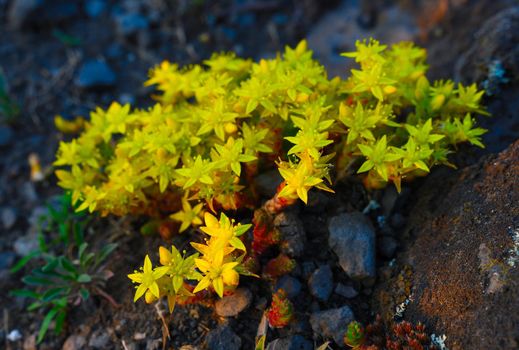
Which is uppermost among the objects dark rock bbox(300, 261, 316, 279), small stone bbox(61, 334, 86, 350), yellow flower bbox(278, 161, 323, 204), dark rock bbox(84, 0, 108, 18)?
dark rock bbox(84, 0, 108, 18)

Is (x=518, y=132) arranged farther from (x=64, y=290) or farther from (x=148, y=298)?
(x=64, y=290)

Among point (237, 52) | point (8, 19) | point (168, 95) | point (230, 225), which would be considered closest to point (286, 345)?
point (230, 225)

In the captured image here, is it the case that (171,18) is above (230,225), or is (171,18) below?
above

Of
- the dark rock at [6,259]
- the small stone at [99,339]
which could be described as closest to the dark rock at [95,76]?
the dark rock at [6,259]

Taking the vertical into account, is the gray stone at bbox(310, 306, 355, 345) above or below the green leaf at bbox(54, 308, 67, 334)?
below

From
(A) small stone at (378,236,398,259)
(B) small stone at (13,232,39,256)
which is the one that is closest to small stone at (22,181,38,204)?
(B) small stone at (13,232,39,256)

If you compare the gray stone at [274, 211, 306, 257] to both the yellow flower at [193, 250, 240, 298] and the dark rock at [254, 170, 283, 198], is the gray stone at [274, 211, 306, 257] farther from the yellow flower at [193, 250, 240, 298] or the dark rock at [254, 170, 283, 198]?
the yellow flower at [193, 250, 240, 298]
